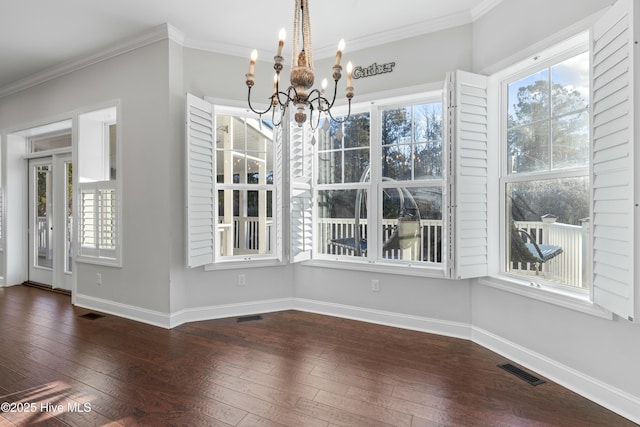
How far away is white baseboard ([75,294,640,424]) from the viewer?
6.89ft

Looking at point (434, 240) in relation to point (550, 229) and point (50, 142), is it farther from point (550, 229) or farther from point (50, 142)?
point (50, 142)

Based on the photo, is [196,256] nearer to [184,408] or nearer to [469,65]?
[184,408]

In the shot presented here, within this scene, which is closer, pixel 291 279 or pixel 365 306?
pixel 365 306

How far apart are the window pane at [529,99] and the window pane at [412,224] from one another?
3.00 feet

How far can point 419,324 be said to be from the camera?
3332 mm

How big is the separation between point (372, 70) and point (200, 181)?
83.8 inches

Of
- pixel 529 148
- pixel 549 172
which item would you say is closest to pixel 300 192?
pixel 529 148

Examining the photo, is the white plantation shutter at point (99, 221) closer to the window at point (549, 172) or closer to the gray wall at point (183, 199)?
the gray wall at point (183, 199)

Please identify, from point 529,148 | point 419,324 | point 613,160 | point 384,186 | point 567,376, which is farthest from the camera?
point 384,186

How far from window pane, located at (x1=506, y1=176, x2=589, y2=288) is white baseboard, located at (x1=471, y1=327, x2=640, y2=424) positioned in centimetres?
58

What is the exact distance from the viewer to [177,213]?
3.50 meters

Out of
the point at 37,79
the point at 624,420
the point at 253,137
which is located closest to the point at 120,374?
the point at 253,137

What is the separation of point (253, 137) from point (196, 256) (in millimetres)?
1507

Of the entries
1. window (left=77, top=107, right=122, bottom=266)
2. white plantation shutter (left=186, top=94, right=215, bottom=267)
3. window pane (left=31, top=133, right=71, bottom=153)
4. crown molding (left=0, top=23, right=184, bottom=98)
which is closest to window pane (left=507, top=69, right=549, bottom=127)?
white plantation shutter (left=186, top=94, right=215, bottom=267)
